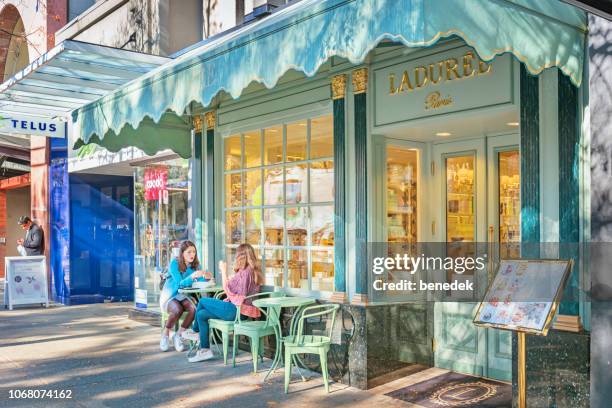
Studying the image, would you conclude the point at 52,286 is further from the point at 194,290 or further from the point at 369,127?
the point at 369,127

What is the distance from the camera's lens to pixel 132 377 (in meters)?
6.52

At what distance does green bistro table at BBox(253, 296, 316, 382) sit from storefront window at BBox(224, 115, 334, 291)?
1.30ft

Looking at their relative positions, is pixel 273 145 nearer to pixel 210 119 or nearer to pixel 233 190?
pixel 233 190

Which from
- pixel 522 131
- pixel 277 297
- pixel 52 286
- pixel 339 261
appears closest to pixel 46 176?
pixel 52 286

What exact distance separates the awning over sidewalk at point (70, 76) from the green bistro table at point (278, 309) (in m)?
3.35

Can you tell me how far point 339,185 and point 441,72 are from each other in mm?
1614

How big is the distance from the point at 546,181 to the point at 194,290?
437 centimetres

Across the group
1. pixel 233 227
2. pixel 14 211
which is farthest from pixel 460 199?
pixel 14 211

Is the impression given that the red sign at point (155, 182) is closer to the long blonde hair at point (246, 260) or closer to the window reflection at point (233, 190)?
the window reflection at point (233, 190)

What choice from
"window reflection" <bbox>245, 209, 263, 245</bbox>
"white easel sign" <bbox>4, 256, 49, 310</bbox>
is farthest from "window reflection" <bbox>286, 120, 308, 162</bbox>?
"white easel sign" <bbox>4, 256, 49, 310</bbox>

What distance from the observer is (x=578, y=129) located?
4633 millimetres

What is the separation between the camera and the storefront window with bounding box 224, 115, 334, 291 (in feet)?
23.1

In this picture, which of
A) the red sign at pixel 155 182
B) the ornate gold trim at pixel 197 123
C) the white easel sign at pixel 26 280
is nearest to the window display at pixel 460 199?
the ornate gold trim at pixel 197 123

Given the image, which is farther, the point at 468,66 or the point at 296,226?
the point at 296,226
